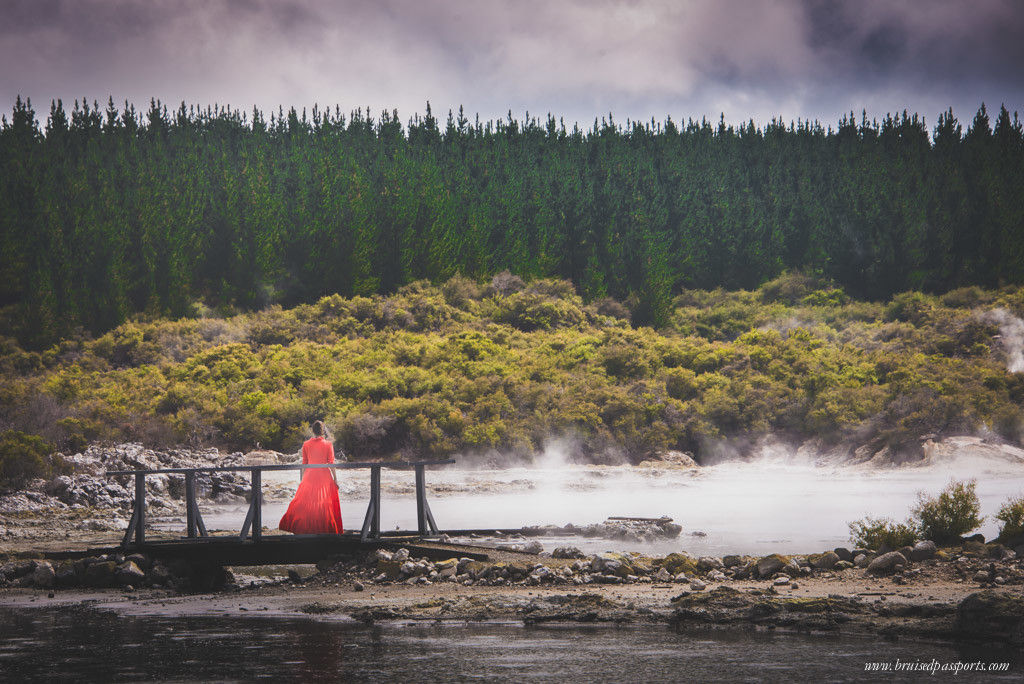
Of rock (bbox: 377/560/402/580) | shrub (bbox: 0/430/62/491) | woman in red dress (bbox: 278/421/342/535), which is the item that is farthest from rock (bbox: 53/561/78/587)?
shrub (bbox: 0/430/62/491)

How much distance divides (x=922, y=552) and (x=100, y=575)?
11.1m

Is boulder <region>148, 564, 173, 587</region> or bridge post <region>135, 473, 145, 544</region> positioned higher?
bridge post <region>135, 473, 145, 544</region>

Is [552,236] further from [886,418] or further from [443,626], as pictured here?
[443,626]

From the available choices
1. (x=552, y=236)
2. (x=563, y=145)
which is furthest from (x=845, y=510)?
(x=563, y=145)

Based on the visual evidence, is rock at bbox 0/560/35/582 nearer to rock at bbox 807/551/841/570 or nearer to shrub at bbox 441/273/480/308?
rock at bbox 807/551/841/570

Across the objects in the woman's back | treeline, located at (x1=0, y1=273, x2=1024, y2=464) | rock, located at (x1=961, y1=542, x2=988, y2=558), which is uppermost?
treeline, located at (x1=0, y1=273, x2=1024, y2=464)

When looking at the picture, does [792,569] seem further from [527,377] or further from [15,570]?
[527,377]

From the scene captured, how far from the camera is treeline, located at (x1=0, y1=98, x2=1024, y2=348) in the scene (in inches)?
2354

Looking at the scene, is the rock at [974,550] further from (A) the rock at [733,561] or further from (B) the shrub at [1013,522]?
(A) the rock at [733,561]

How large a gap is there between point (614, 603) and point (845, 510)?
1651cm

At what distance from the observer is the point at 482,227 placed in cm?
6638

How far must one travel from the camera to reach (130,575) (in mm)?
14781

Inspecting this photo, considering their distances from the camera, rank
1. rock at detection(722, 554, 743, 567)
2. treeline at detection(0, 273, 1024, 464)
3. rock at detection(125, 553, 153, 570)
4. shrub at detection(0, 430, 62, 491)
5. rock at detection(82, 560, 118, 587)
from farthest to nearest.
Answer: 1. treeline at detection(0, 273, 1024, 464)
2. shrub at detection(0, 430, 62, 491)
3. rock at detection(125, 553, 153, 570)
4. rock at detection(82, 560, 118, 587)
5. rock at detection(722, 554, 743, 567)

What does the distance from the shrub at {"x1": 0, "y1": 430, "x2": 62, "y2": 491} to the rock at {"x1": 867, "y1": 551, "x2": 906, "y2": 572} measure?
70.6 ft
